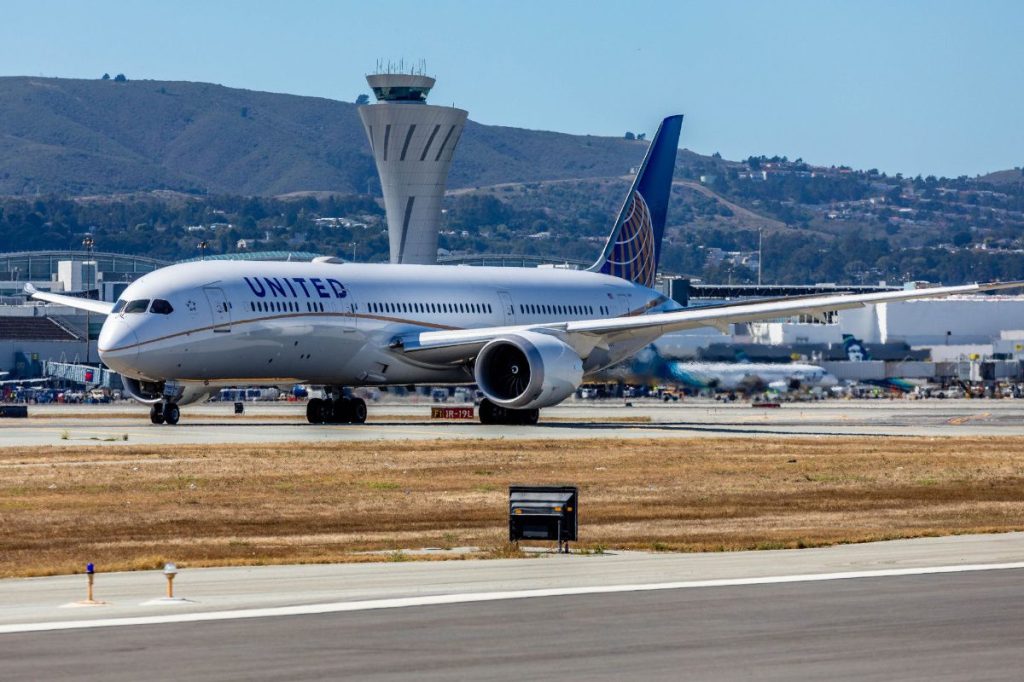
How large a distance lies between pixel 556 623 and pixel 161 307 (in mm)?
35523

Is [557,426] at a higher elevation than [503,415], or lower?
lower

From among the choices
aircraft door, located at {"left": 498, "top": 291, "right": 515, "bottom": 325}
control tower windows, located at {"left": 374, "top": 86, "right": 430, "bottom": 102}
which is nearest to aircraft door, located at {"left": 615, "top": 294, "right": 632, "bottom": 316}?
aircraft door, located at {"left": 498, "top": 291, "right": 515, "bottom": 325}

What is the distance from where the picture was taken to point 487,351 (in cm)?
5622

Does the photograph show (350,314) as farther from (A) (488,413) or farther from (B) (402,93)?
(B) (402,93)

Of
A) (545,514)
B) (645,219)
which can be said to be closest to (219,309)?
(645,219)

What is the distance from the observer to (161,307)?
168 feet

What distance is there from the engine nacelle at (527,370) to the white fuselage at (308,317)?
3.43 meters

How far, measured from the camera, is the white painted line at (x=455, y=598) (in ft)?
56.6

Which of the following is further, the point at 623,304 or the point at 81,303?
the point at 623,304

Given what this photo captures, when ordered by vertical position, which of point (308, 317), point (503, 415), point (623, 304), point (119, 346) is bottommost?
point (503, 415)

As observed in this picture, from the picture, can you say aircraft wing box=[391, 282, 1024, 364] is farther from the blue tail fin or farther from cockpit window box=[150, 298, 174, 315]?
the blue tail fin

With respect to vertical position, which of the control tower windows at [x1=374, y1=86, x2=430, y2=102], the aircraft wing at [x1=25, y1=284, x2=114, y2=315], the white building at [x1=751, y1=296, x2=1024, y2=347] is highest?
the control tower windows at [x1=374, y1=86, x2=430, y2=102]

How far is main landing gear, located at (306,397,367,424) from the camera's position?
193 ft

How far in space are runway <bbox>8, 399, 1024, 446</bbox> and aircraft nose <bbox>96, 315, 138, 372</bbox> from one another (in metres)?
2.09
